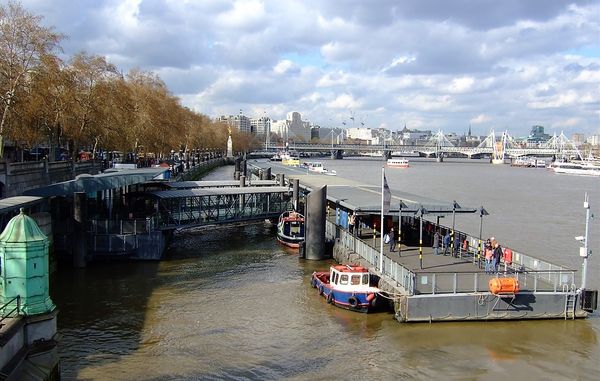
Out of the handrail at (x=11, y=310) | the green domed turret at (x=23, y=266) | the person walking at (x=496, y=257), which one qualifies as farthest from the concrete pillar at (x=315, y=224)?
the handrail at (x=11, y=310)

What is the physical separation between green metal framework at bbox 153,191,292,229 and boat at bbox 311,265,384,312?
1526cm

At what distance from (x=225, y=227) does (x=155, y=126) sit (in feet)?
97.9

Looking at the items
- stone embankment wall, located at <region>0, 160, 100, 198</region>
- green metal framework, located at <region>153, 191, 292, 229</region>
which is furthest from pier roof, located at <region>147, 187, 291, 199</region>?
stone embankment wall, located at <region>0, 160, 100, 198</region>

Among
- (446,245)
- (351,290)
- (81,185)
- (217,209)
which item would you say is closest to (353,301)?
(351,290)

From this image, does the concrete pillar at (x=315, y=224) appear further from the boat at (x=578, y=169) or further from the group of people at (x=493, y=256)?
the boat at (x=578, y=169)

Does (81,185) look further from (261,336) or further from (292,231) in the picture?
(261,336)

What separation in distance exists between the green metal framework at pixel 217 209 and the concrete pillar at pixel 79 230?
5.25 meters

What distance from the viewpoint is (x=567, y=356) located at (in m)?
23.0

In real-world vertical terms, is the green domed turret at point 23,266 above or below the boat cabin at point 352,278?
above

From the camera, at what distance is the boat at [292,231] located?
142 feet

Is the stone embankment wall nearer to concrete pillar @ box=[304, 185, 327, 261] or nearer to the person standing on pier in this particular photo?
concrete pillar @ box=[304, 185, 327, 261]

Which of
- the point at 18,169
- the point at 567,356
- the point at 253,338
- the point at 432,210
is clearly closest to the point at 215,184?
the point at 18,169

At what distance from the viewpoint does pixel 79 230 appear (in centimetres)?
3516

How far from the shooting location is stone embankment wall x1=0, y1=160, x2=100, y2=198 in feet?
120
